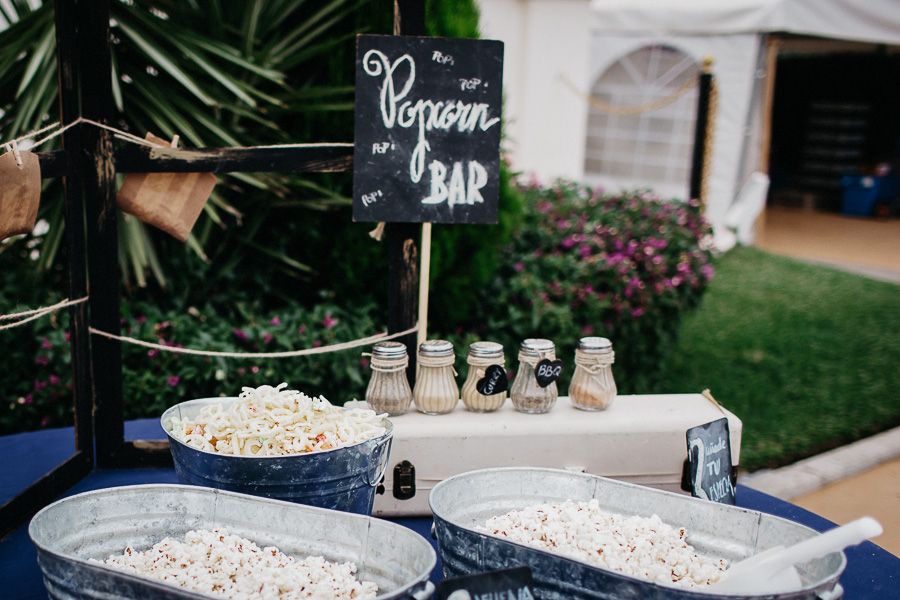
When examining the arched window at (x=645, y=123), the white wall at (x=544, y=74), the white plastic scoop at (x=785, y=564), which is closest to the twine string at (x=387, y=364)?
the white plastic scoop at (x=785, y=564)

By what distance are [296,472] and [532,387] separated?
0.72 m

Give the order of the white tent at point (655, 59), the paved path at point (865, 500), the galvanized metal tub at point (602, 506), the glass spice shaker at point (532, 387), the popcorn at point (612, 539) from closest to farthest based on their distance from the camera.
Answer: the galvanized metal tub at point (602, 506), the popcorn at point (612, 539), the glass spice shaker at point (532, 387), the paved path at point (865, 500), the white tent at point (655, 59)

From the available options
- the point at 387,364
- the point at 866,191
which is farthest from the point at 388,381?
the point at 866,191

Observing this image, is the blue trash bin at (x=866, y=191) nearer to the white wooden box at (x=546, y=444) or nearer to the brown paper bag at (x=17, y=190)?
the white wooden box at (x=546, y=444)

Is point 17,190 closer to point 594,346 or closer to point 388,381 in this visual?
point 388,381

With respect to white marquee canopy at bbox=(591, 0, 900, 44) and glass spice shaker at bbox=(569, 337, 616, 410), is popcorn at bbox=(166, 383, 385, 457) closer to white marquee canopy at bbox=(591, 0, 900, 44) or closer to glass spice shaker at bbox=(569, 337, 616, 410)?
glass spice shaker at bbox=(569, 337, 616, 410)

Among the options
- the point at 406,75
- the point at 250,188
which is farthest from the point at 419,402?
the point at 250,188

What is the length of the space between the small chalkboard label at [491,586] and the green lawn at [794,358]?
138 inches

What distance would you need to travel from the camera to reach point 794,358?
6359mm

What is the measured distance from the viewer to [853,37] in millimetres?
8977

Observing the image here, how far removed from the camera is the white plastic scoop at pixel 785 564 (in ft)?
4.35

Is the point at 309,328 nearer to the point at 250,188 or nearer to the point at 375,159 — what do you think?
the point at 250,188

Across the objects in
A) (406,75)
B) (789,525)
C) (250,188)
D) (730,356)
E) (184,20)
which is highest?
(184,20)

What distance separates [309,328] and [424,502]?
1.68 meters
